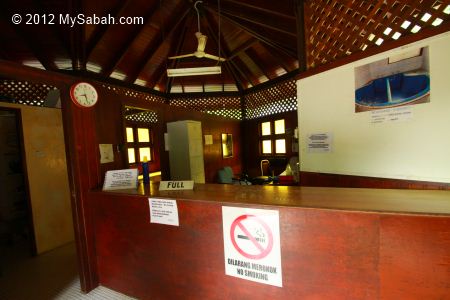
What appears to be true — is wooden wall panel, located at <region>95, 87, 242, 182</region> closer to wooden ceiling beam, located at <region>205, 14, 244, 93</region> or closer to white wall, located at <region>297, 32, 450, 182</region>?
wooden ceiling beam, located at <region>205, 14, 244, 93</region>

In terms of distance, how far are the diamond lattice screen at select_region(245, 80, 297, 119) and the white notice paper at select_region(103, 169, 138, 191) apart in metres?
4.74

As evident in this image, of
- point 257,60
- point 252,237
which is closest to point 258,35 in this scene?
point 257,60

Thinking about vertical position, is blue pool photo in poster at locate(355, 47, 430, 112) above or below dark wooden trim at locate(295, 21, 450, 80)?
below

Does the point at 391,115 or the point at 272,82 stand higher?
the point at 272,82

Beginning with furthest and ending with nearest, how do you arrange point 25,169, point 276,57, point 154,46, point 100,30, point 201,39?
point 276,57
point 154,46
point 100,30
point 201,39
point 25,169

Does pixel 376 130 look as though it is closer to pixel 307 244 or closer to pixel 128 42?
pixel 307 244

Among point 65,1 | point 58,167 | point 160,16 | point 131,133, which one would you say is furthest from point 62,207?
point 160,16

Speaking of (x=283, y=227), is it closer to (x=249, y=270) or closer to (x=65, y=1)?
(x=249, y=270)

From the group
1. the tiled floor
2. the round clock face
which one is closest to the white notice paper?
the round clock face

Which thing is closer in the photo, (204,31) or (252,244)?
(252,244)

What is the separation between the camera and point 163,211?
1518mm

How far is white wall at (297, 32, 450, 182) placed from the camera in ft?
4.50

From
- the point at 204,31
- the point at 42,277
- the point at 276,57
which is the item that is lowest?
the point at 42,277

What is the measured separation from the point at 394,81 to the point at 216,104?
18.6ft
